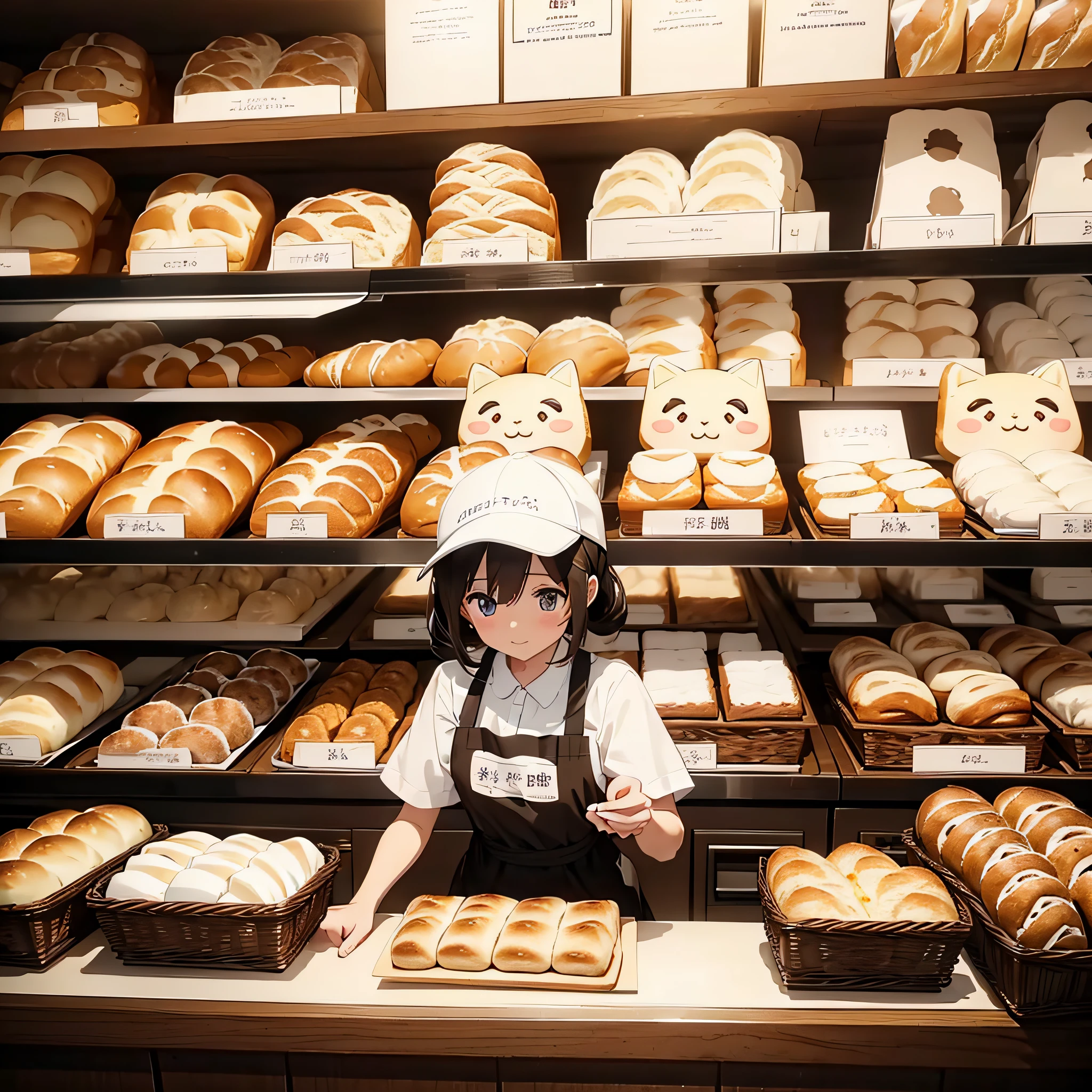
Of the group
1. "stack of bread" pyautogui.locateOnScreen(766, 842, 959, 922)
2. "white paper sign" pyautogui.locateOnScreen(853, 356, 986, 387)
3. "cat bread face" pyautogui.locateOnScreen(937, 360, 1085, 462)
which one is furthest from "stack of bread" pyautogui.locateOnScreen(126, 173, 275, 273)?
"stack of bread" pyautogui.locateOnScreen(766, 842, 959, 922)

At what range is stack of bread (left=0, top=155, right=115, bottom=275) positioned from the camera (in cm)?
239

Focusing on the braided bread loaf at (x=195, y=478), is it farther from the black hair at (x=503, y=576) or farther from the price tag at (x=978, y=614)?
the price tag at (x=978, y=614)

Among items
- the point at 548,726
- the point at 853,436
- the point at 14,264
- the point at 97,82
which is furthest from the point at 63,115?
the point at 853,436

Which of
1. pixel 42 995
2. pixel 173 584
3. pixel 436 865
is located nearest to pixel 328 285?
pixel 173 584

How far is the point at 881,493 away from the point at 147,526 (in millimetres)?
1789

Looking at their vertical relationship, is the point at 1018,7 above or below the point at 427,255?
above

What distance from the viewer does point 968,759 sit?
6.66ft

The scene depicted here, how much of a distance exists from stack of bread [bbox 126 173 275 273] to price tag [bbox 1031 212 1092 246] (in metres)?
2.00

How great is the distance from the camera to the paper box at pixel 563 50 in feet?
7.29

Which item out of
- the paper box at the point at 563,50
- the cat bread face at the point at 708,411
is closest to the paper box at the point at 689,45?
the paper box at the point at 563,50

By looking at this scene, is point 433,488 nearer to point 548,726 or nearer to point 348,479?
point 348,479

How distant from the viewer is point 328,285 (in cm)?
219

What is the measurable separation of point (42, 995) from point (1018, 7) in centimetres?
301

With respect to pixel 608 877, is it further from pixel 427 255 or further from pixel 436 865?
pixel 427 255
